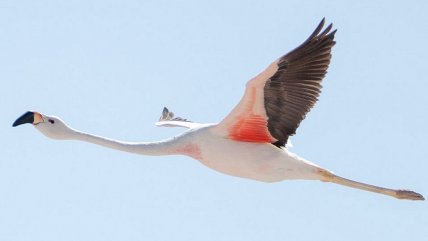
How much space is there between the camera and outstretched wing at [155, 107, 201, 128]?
25922 millimetres

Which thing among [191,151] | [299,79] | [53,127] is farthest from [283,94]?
[53,127]

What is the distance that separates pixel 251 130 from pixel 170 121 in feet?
20.9

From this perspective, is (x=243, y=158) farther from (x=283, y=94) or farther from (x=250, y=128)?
(x=283, y=94)

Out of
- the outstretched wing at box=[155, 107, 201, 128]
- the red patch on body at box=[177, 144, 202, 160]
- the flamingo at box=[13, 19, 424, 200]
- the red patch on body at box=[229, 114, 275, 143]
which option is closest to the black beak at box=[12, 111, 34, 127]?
the flamingo at box=[13, 19, 424, 200]

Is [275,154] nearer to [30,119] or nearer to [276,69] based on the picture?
[276,69]

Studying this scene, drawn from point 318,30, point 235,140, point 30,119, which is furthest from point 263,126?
point 30,119

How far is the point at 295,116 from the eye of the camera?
21016mm

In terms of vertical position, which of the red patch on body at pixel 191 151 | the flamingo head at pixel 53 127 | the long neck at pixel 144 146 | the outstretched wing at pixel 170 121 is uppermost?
the flamingo head at pixel 53 127

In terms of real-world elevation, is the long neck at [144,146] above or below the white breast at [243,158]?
above

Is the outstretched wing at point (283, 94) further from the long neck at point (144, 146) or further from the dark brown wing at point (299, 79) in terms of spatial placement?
the long neck at point (144, 146)

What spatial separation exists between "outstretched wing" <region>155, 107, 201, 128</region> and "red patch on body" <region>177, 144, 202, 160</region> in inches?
145

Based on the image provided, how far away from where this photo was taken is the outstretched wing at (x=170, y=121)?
25922 mm

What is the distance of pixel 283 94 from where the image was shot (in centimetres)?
2052

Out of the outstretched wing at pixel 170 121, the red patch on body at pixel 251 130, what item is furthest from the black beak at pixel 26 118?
the outstretched wing at pixel 170 121
